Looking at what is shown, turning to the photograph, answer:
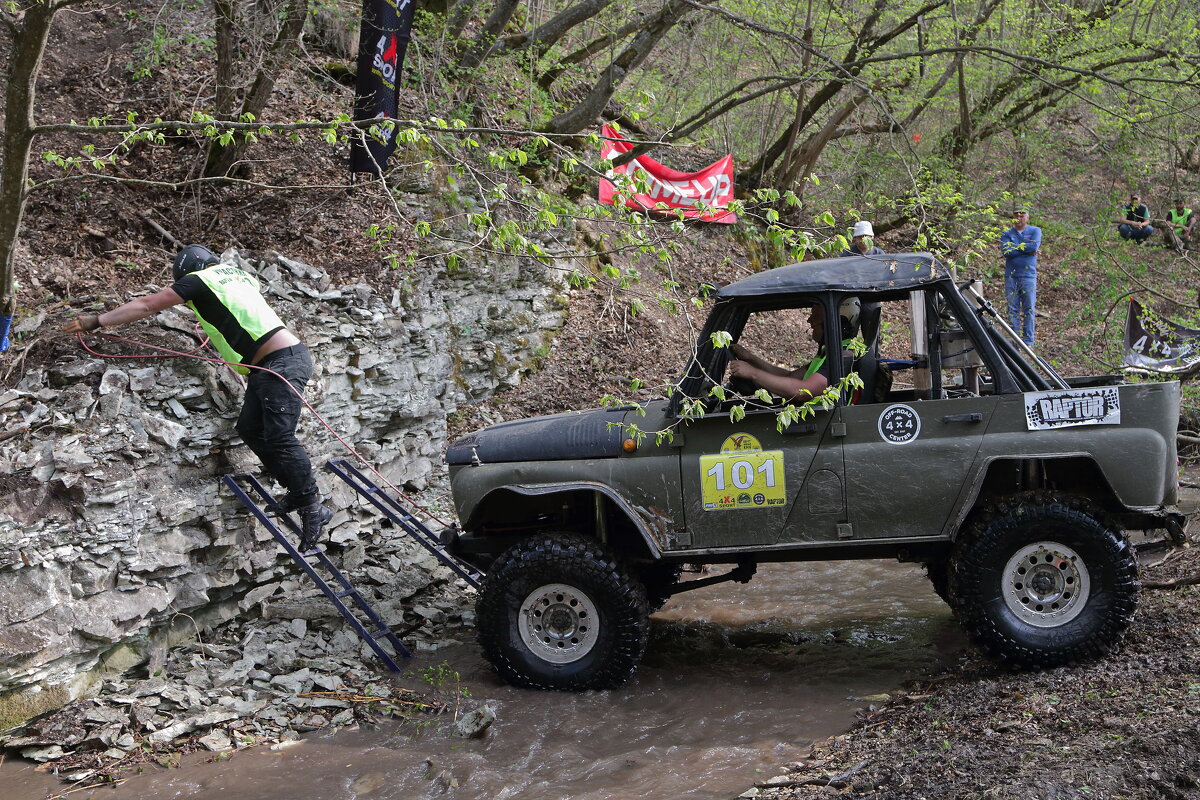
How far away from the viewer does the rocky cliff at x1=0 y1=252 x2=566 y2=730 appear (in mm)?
4855

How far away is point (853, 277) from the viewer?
5.13m

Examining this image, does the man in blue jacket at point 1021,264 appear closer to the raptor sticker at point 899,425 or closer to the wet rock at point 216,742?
the raptor sticker at point 899,425

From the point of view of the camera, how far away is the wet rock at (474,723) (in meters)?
4.82

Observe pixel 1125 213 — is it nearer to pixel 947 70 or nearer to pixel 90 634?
pixel 947 70

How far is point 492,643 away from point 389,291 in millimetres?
4289

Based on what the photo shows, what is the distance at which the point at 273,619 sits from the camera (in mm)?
6125

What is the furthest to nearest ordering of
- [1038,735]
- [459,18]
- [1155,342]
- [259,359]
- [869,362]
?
[459,18] < [1155,342] < [259,359] < [869,362] < [1038,735]

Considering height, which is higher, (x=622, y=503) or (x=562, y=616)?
(x=622, y=503)

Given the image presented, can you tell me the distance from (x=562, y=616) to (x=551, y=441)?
1024 millimetres

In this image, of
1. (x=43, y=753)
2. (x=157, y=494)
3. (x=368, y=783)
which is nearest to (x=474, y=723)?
(x=368, y=783)

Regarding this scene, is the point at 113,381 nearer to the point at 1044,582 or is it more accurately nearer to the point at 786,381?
the point at 786,381

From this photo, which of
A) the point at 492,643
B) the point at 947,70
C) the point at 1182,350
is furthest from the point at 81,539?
the point at 947,70

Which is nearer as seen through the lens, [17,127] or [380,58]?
Result: [17,127]

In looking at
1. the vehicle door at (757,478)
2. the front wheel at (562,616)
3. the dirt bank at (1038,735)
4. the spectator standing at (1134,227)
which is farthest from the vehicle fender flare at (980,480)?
the spectator standing at (1134,227)
